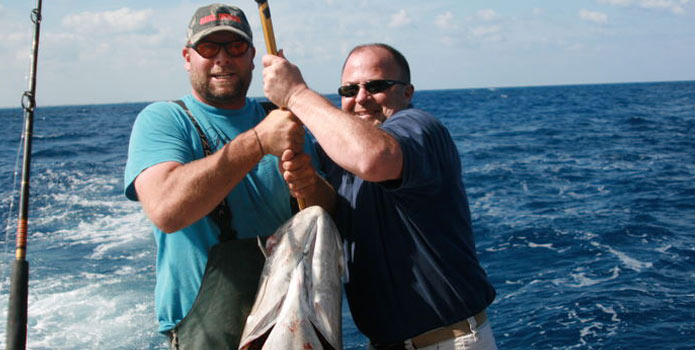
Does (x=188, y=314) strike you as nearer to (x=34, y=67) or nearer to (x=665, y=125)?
(x=34, y=67)

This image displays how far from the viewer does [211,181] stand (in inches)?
86.7

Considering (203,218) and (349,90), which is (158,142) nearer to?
(203,218)

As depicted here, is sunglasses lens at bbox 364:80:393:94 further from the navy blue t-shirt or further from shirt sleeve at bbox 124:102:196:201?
shirt sleeve at bbox 124:102:196:201

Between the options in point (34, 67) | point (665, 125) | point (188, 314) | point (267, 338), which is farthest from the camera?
point (665, 125)

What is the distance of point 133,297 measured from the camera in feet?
26.9

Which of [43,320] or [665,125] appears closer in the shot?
[43,320]

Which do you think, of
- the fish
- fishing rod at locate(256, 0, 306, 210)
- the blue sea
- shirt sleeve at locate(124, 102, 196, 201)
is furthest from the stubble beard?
the blue sea

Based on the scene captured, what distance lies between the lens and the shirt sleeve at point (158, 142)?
7.77 feet

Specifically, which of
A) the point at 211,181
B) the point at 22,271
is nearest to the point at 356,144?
the point at 211,181

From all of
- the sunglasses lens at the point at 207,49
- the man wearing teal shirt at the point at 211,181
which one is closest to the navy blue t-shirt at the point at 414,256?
the man wearing teal shirt at the point at 211,181

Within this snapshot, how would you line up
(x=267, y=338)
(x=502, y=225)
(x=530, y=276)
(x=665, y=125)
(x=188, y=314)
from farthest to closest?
(x=665, y=125) → (x=502, y=225) → (x=530, y=276) → (x=188, y=314) → (x=267, y=338)

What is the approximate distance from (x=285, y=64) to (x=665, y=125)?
30365mm

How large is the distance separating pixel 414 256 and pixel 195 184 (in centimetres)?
93

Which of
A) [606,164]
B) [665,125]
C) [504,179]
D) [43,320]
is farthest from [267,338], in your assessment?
[665,125]
